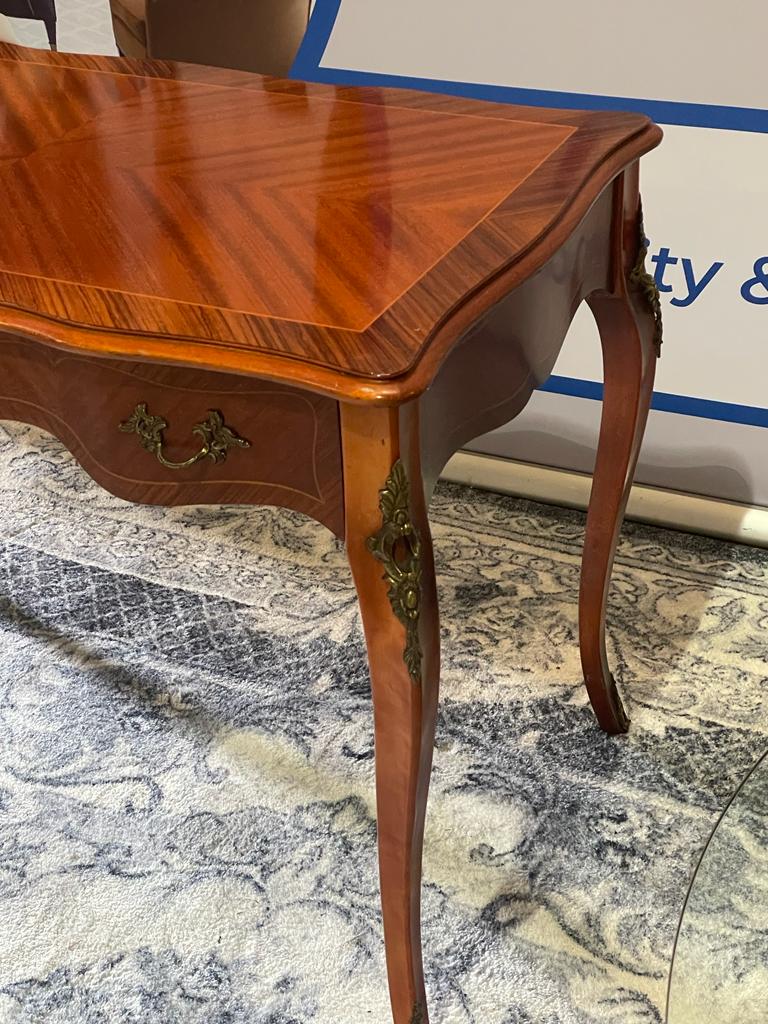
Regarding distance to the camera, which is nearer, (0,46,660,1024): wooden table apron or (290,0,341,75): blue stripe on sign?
(0,46,660,1024): wooden table apron

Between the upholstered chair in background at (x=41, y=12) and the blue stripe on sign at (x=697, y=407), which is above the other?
the upholstered chair in background at (x=41, y=12)

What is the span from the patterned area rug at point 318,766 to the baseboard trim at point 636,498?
0.03 meters

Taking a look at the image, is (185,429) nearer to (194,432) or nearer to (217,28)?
(194,432)

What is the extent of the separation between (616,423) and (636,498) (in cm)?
56

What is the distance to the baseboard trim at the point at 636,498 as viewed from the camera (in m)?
1.68

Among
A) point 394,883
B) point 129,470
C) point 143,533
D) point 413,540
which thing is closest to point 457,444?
point 413,540

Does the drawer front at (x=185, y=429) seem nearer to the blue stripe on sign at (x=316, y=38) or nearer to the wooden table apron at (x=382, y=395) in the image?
the wooden table apron at (x=382, y=395)

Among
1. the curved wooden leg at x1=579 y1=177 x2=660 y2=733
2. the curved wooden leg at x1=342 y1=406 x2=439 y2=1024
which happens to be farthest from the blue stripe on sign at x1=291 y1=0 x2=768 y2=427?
the curved wooden leg at x1=342 y1=406 x2=439 y2=1024

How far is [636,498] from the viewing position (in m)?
1.72

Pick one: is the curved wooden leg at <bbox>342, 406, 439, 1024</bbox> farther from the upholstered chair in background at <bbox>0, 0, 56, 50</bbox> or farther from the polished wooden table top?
the upholstered chair in background at <bbox>0, 0, 56, 50</bbox>

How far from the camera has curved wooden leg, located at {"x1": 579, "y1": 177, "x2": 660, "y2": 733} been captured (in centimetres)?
108

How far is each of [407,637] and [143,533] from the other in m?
1.02

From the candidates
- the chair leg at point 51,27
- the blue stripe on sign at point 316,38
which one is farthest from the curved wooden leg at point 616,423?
the chair leg at point 51,27

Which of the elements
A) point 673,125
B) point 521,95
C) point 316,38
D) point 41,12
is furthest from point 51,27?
point 673,125
